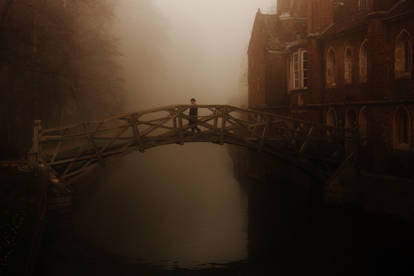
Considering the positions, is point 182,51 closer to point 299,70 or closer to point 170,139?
point 299,70

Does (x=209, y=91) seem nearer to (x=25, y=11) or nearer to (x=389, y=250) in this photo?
(x=25, y=11)

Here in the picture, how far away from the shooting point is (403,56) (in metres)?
14.8

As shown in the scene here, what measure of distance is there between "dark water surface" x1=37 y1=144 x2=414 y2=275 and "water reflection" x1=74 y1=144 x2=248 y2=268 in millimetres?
37

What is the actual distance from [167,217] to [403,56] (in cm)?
1076

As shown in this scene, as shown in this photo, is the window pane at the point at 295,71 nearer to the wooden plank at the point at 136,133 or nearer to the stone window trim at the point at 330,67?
the stone window trim at the point at 330,67

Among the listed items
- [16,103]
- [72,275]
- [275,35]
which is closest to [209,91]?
[275,35]

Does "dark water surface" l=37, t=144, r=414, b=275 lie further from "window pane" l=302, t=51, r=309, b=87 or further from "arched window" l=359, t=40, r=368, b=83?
"arched window" l=359, t=40, r=368, b=83

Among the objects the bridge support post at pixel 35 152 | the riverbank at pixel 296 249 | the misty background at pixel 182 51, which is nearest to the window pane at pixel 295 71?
the riverbank at pixel 296 249

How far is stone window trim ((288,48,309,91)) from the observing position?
907 inches

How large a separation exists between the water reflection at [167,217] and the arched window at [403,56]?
799 centimetres

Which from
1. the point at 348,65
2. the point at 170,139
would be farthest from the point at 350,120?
the point at 170,139

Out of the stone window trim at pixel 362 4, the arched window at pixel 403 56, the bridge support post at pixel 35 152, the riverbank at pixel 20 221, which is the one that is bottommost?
the riverbank at pixel 20 221

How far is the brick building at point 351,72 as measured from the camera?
14.8 m

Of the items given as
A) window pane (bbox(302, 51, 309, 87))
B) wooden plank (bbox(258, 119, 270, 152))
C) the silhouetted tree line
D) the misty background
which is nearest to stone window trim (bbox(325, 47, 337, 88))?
window pane (bbox(302, 51, 309, 87))
